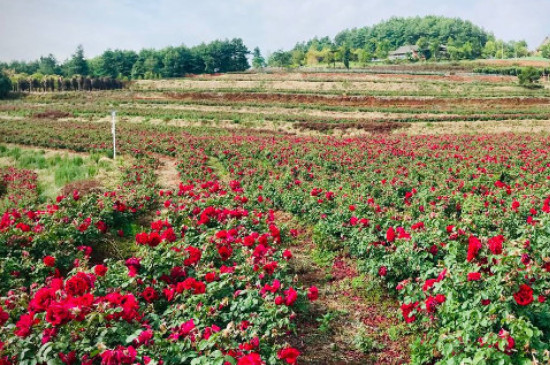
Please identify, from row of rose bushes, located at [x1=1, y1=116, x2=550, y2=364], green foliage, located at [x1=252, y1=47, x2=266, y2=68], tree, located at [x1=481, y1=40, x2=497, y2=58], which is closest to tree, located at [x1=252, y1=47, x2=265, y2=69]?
green foliage, located at [x1=252, y1=47, x2=266, y2=68]

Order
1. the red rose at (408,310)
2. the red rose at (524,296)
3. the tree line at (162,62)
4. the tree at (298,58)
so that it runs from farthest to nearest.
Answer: the tree at (298,58)
the tree line at (162,62)
the red rose at (408,310)
the red rose at (524,296)

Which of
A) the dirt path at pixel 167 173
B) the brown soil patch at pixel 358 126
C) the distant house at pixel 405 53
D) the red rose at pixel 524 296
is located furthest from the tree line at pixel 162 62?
the red rose at pixel 524 296

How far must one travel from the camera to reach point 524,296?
3941mm

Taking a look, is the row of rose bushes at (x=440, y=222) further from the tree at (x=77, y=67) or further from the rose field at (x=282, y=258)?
the tree at (x=77, y=67)

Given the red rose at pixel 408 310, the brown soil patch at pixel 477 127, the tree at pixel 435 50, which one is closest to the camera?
the red rose at pixel 408 310

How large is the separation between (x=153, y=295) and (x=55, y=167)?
14454 millimetres

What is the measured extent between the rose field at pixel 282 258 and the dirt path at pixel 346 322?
0.03 metres

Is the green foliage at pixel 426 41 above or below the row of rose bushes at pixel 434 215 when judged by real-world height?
above

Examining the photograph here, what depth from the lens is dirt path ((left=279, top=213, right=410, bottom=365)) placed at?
17.1 ft

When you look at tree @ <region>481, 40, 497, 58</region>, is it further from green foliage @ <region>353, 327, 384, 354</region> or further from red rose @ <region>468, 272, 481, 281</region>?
red rose @ <region>468, 272, 481, 281</region>

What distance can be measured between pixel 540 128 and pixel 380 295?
30.2 metres

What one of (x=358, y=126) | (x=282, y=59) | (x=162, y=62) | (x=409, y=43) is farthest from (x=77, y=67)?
(x=409, y=43)

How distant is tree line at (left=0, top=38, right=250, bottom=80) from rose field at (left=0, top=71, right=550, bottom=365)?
7487 cm

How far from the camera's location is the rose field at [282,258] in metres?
3.71
